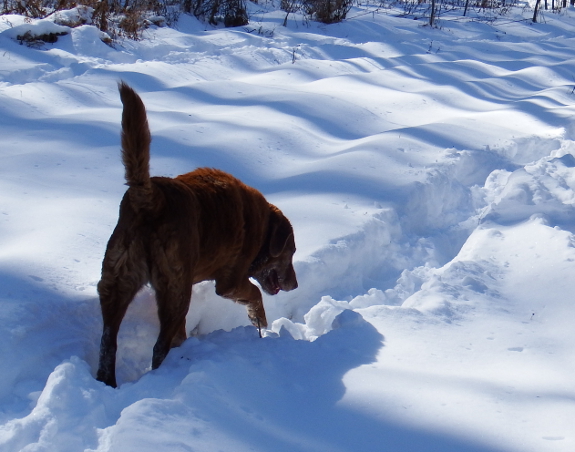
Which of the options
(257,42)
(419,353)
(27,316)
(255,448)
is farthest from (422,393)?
(257,42)

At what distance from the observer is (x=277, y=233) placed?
11.5ft

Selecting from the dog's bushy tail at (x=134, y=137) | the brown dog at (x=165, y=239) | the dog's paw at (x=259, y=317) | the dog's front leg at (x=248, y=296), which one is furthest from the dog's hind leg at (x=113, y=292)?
the dog's paw at (x=259, y=317)

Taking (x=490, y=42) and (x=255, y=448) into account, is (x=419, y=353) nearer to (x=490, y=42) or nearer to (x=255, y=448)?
(x=255, y=448)

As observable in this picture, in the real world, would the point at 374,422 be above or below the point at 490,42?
below

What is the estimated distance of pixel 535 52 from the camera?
13.5 metres

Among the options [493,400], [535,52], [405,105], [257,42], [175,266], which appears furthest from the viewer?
[535,52]

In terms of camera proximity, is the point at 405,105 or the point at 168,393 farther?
the point at 405,105

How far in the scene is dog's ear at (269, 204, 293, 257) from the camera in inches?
137

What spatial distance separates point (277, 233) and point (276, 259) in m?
0.16

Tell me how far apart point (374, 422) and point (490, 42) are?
13923mm

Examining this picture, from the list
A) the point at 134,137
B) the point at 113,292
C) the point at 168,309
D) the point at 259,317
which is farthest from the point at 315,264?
the point at 134,137

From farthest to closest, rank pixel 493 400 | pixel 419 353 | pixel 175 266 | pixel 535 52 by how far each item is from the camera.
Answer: pixel 535 52
pixel 419 353
pixel 175 266
pixel 493 400

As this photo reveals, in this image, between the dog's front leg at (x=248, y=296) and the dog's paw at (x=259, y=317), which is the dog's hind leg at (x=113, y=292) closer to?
the dog's front leg at (x=248, y=296)

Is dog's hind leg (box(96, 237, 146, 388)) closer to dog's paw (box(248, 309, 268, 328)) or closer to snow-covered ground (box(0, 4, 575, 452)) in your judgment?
snow-covered ground (box(0, 4, 575, 452))
